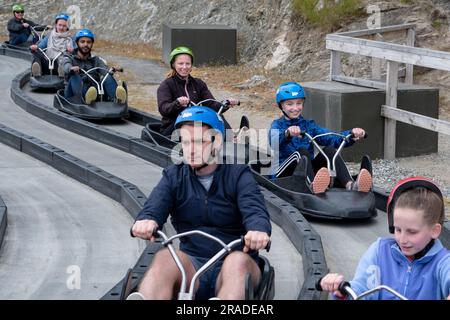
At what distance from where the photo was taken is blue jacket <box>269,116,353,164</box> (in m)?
7.49

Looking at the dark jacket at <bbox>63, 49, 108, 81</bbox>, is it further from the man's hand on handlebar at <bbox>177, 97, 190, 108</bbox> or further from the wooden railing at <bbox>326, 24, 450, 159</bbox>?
the man's hand on handlebar at <bbox>177, 97, 190, 108</bbox>

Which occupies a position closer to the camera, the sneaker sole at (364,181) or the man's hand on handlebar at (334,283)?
the man's hand on handlebar at (334,283)

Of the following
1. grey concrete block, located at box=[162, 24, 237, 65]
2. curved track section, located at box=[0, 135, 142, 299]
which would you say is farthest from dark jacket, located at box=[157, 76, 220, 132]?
grey concrete block, located at box=[162, 24, 237, 65]

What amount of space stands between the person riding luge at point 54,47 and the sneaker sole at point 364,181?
25.9 ft

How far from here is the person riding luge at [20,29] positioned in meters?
18.9

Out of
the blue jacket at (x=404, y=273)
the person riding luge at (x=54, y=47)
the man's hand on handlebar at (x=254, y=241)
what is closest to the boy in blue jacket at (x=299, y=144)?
the man's hand on handlebar at (x=254, y=241)

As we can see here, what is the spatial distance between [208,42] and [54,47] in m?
4.07

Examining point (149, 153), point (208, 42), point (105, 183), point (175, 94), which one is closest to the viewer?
point (105, 183)

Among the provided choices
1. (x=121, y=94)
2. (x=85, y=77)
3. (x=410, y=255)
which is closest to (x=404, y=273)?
(x=410, y=255)

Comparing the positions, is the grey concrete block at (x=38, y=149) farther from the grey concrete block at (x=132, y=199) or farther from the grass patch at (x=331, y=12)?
the grass patch at (x=331, y=12)

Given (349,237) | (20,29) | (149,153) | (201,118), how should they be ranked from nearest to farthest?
(201,118) → (349,237) → (149,153) → (20,29)

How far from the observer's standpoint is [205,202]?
4.76m

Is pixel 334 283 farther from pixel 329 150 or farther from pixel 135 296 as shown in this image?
pixel 329 150
